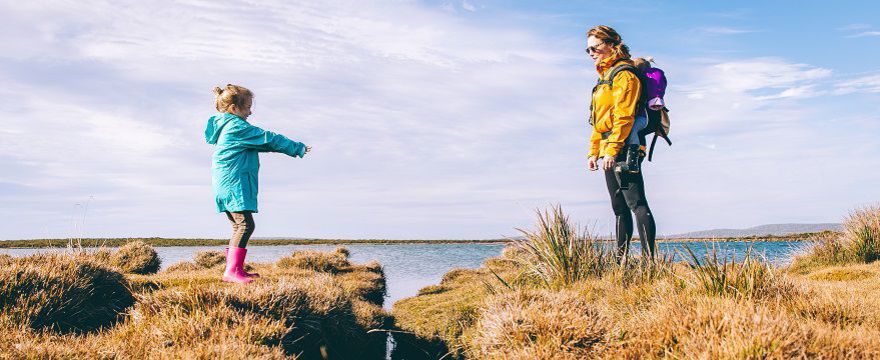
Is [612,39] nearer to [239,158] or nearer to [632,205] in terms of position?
[632,205]

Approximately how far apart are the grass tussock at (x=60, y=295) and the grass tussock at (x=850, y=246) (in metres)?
12.1

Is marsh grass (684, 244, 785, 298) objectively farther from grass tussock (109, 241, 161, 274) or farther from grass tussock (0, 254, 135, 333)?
grass tussock (109, 241, 161, 274)

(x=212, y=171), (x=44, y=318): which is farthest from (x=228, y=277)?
(x=44, y=318)

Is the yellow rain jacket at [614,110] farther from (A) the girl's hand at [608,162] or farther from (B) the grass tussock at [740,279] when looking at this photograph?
(B) the grass tussock at [740,279]

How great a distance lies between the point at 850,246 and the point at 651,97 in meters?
8.01

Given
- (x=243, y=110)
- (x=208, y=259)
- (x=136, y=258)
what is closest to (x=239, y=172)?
(x=243, y=110)

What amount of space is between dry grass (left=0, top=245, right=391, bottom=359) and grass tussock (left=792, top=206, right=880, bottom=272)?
9.81 m

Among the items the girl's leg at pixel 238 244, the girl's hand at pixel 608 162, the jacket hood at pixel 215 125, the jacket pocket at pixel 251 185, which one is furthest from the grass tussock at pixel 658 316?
the jacket hood at pixel 215 125

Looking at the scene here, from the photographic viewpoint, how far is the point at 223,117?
6.62 metres

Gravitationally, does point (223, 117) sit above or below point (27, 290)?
above

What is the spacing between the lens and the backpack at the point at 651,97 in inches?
217

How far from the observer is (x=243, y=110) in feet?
22.0

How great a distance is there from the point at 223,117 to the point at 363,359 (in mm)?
3507

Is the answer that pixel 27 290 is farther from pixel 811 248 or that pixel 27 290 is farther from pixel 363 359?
pixel 811 248
